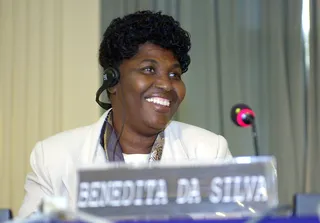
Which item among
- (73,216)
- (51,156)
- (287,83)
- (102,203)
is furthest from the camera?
(287,83)

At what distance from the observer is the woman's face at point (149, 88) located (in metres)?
1.70

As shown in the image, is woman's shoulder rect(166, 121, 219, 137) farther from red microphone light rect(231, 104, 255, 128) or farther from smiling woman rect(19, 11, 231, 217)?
red microphone light rect(231, 104, 255, 128)

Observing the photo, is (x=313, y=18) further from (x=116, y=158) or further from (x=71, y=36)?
(x=116, y=158)

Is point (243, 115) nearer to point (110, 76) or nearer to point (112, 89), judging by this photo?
point (110, 76)

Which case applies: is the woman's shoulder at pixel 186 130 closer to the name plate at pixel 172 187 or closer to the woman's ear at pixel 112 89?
the woman's ear at pixel 112 89

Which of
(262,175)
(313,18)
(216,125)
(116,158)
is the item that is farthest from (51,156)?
(313,18)

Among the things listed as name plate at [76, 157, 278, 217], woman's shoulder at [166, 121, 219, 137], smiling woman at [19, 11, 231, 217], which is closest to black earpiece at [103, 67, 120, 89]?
smiling woman at [19, 11, 231, 217]

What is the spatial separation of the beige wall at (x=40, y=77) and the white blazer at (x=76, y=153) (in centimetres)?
109

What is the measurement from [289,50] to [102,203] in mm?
1995

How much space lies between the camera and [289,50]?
9.02ft

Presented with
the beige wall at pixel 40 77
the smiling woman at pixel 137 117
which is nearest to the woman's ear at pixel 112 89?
the smiling woman at pixel 137 117

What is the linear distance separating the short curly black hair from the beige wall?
3.37 feet

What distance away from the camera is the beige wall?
2846 mm

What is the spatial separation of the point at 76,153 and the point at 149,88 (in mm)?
307
